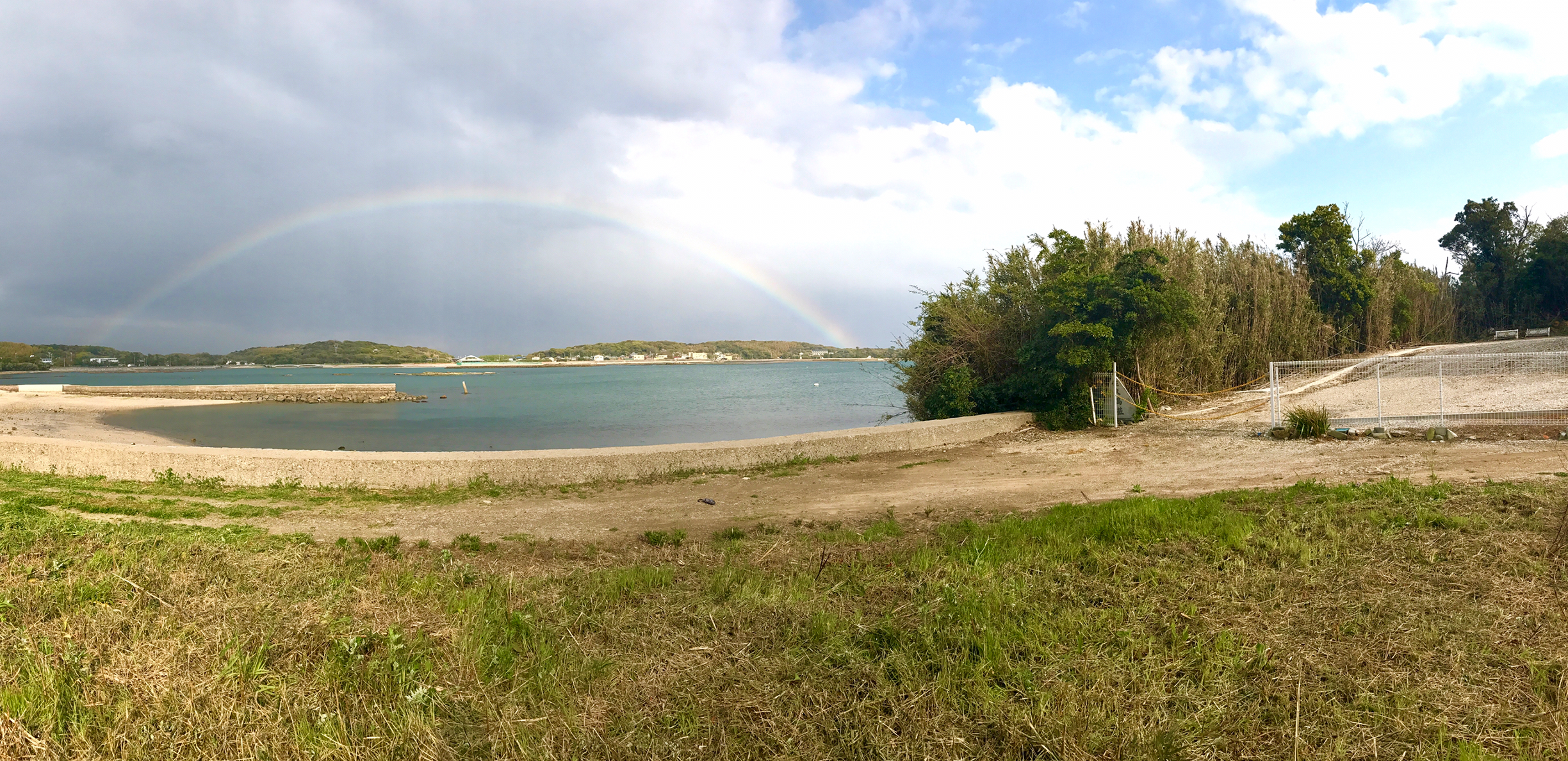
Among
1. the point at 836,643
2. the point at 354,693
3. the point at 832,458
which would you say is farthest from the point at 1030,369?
the point at 354,693

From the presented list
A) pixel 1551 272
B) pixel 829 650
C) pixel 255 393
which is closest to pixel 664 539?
pixel 829 650

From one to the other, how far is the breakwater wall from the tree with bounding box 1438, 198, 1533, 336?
6379cm

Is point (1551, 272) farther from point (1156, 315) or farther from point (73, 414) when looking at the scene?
point (73, 414)

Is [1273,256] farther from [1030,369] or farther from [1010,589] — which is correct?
[1010,589]

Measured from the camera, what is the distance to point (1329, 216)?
27984mm

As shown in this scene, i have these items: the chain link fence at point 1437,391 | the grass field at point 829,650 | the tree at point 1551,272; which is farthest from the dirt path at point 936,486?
the tree at point 1551,272

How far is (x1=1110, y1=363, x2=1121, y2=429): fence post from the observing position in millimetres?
15523

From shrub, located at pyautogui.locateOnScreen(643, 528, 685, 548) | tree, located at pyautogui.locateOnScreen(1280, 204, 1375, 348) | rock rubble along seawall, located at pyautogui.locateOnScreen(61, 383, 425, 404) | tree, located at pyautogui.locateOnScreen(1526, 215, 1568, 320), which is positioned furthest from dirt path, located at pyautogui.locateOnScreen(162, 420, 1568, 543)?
rock rubble along seawall, located at pyautogui.locateOnScreen(61, 383, 425, 404)

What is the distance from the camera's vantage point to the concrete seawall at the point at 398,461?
431 inches

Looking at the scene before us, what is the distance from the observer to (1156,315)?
1612cm

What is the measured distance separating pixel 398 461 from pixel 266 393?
2298 inches

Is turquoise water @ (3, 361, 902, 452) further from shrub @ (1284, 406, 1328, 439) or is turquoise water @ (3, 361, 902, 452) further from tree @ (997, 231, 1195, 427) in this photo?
shrub @ (1284, 406, 1328, 439)

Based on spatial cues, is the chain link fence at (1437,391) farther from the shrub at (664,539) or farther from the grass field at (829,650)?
the shrub at (664,539)

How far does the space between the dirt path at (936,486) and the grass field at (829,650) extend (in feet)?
8.40
